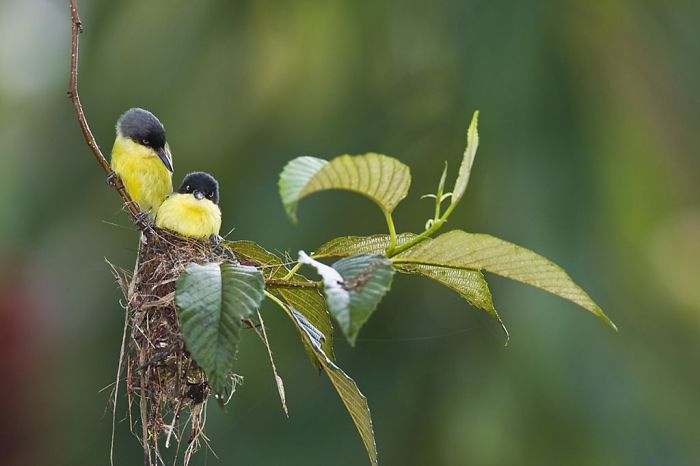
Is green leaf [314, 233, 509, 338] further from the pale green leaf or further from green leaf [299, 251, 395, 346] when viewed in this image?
the pale green leaf

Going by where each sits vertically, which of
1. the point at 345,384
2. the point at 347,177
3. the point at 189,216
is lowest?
the point at 189,216

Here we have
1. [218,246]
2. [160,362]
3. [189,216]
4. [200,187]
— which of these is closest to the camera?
[160,362]

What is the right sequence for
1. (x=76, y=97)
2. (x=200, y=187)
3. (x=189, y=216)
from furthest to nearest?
(x=200, y=187) → (x=189, y=216) → (x=76, y=97)

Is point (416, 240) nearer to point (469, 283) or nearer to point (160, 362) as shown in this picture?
point (469, 283)

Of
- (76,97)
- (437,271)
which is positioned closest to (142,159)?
(76,97)

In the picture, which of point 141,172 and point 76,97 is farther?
point 141,172

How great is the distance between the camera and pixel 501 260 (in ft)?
6.43

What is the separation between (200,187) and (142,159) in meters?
0.29

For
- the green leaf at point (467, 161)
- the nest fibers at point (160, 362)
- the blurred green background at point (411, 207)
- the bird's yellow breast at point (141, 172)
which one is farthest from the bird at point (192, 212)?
the blurred green background at point (411, 207)

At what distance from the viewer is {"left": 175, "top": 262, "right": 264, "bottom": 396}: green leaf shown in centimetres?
189

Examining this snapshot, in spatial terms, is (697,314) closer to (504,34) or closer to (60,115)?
(504,34)

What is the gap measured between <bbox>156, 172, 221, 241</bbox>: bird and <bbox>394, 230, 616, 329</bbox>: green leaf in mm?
1698

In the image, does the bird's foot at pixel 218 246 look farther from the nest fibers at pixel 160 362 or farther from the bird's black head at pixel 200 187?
the bird's black head at pixel 200 187

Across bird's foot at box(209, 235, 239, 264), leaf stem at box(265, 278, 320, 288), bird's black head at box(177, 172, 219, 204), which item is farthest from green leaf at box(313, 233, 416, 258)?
bird's black head at box(177, 172, 219, 204)
